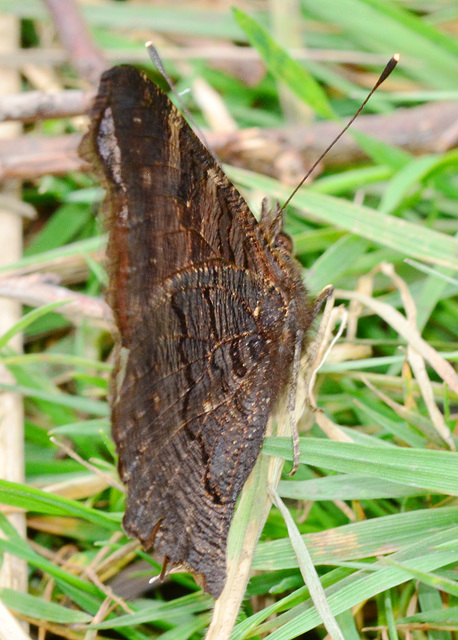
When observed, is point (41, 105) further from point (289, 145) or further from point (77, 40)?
point (289, 145)

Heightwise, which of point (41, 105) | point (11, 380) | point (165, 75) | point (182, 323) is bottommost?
point (182, 323)

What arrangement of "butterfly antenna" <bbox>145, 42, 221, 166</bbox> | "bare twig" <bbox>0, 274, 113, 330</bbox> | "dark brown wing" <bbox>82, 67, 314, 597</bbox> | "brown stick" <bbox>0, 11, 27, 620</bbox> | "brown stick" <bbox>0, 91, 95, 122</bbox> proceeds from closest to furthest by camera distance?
"dark brown wing" <bbox>82, 67, 314, 597</bbox> → "butterfly antenna" <bbox>145, 42, 221, 166</bbox> → "brown stick" <bbox>0, 11, 27, 620</bbox> → "bare twig" <bbox>0, 274, 113, 330</bbox> → "brown stick" <bbox>0, 91, 95, 122</bbox>

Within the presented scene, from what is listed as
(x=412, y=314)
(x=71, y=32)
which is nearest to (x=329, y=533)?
(x=412, y=314)

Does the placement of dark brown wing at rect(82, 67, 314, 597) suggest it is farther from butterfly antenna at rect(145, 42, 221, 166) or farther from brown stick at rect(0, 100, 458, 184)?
brown stick at rect(0, 100, 458, 184)

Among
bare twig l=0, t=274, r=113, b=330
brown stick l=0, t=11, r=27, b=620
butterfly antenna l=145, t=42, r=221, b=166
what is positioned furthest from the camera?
bare twig l=0, t=274, r=113, b=330

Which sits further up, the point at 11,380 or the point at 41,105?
the point at 41,105

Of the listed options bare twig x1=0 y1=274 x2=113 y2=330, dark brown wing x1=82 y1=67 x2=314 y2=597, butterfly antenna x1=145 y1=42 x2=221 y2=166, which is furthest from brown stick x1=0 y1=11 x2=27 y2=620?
butterfly antenna x1=145 y1=42 x2=221 y2=166

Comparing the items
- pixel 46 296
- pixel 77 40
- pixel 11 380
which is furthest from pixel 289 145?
pixel 11 380
